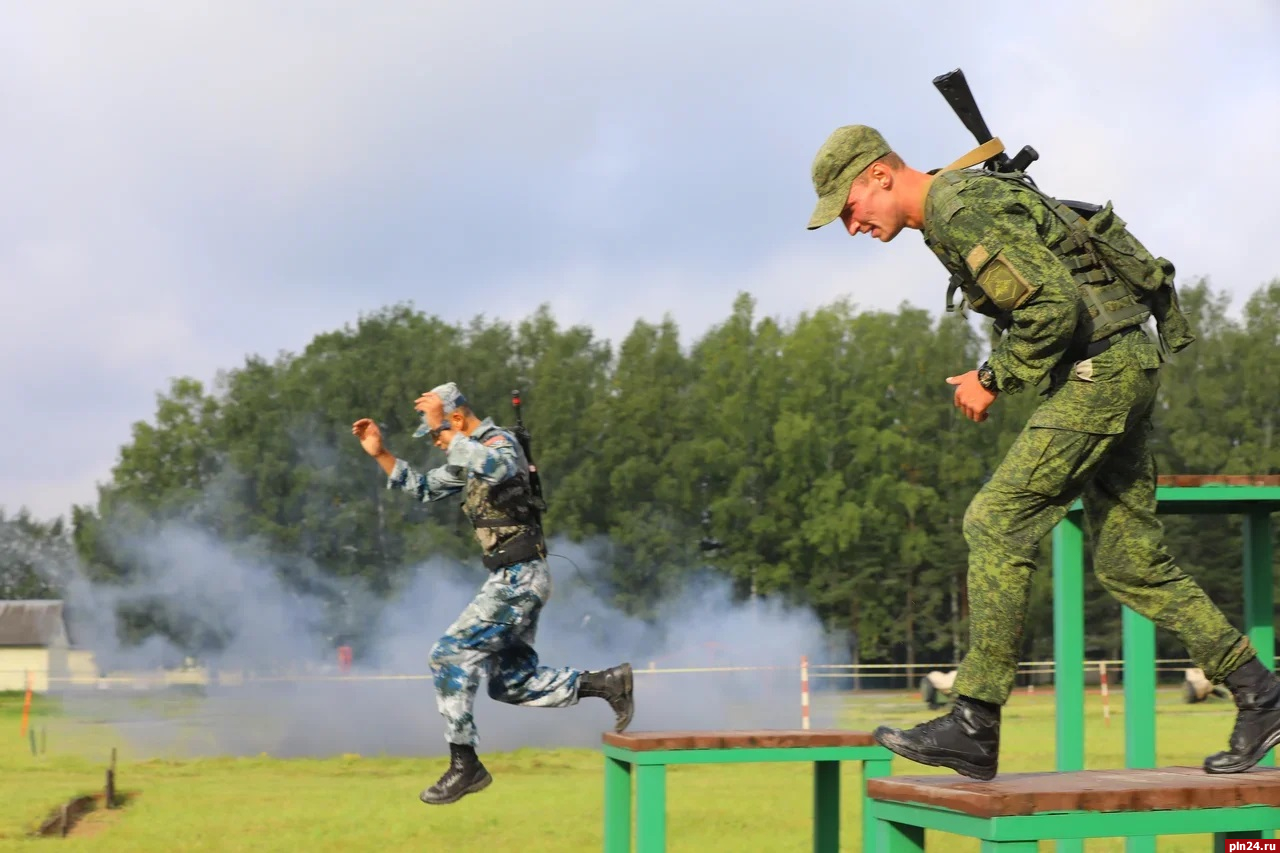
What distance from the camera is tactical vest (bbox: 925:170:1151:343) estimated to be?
12.8 ft

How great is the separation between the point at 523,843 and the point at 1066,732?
4.03 metres

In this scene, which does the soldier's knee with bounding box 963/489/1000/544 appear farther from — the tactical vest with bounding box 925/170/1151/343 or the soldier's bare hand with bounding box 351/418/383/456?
the soldier's bare hand with bounding box 351/418/383/456

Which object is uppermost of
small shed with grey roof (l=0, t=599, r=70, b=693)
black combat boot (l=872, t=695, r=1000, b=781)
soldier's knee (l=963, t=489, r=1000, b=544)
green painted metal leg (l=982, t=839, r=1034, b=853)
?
soldier's knee (l=963, t=489, r=1000, b=544)

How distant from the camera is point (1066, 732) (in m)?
6.71

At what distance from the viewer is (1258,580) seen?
22.4 ft

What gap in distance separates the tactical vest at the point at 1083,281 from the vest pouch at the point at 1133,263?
0.05 ft

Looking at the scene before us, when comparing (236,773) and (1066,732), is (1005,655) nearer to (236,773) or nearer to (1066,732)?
(1066,732)

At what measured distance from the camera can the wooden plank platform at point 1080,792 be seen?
3.23 meters

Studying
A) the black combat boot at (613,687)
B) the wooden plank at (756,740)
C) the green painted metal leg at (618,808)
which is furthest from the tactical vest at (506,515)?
the wooden plank at (756,740)

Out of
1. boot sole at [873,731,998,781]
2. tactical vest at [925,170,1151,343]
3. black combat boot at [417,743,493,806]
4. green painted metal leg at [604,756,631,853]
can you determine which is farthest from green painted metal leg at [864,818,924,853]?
black combat boot at [417,743,493,806]

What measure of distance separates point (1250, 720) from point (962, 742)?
30.3 inches

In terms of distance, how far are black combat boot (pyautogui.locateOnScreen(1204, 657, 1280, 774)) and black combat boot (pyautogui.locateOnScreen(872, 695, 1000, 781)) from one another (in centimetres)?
56

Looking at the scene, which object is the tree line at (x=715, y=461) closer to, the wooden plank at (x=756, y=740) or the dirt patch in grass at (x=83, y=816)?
the dirt patch in grass at (x=83, y=816)

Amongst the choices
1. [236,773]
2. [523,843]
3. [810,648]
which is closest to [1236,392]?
[810,648]
